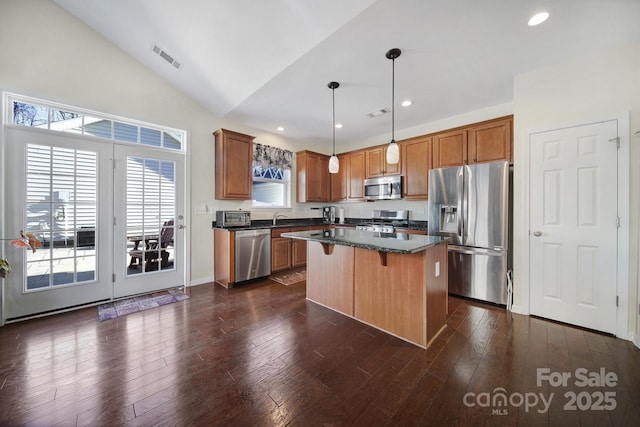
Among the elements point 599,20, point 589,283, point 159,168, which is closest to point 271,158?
point 159,168

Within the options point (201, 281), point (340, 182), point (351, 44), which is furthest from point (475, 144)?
point (201, 281)

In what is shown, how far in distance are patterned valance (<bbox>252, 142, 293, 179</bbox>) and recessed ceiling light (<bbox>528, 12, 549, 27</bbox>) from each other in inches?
152

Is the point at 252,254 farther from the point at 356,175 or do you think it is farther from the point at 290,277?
the point at 356,175

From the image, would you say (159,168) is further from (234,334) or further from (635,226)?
(635,226)

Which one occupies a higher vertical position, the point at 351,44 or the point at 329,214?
the point at 351,44

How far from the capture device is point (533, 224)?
2.63 m

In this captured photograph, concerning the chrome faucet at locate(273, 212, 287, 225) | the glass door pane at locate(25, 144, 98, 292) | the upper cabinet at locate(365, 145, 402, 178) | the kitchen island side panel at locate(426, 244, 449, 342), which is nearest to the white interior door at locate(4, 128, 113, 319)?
the glass door pane at locate(25, 144, 98, 292)

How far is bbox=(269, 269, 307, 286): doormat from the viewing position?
3871mm

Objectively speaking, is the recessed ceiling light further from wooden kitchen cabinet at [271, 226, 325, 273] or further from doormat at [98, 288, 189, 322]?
doormat at [98, 288, 189, 322]

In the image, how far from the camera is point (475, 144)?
3377 mm

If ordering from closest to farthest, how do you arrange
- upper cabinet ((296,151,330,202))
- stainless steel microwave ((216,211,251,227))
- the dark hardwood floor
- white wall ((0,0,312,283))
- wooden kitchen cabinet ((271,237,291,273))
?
the dark hardwood floor, white wall ((0,0,312,283)), stainless steel microwave ((216,211,251,227)), wooden kitchen cabinet ((271,237,291,273)), upper cabinet ((296,151,330,202))

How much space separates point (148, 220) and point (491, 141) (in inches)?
192

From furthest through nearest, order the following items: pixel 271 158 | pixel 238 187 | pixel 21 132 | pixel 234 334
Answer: pixel 271 158, pixel 238 187, pixel 21 132, pixel 234 334

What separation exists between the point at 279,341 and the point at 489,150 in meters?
3.55
